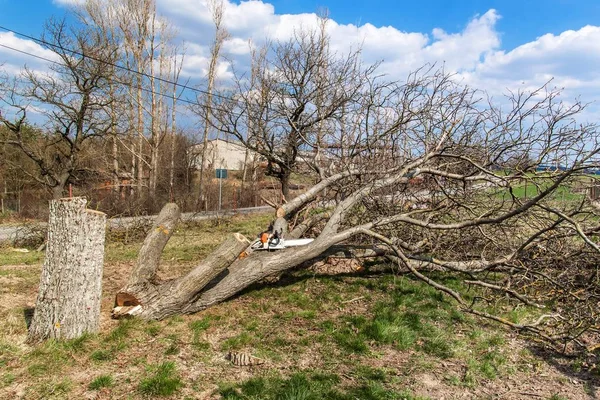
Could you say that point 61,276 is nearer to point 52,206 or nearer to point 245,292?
point 52,206

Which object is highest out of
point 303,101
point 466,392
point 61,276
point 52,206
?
point 303,101

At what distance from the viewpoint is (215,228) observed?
12.7 meters

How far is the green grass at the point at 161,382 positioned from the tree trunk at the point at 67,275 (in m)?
0.90

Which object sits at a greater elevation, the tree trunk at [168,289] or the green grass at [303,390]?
the tree trunk at [168,289]

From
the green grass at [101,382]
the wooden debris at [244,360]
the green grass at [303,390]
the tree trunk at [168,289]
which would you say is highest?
the tree trunk at [168,289]

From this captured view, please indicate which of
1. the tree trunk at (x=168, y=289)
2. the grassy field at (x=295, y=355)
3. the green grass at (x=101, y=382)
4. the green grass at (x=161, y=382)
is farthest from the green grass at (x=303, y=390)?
the tree trunk at (x=168, y=289)

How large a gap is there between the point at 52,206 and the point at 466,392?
372 centimetres

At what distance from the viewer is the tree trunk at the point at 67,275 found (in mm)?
3555

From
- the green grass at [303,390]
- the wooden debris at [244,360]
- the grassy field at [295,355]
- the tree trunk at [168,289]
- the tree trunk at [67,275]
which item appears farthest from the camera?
the tree trunk at [168,289]

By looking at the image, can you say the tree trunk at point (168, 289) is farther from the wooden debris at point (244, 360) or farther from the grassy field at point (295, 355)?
the wooden debris at point (244, 360)

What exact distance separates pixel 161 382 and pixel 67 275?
1.30 meters

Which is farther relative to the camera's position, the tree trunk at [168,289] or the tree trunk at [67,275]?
the tree trunk at [168,289]

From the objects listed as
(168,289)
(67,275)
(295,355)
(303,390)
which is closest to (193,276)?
(168,289)

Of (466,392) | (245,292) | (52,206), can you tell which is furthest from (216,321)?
(466,392)
